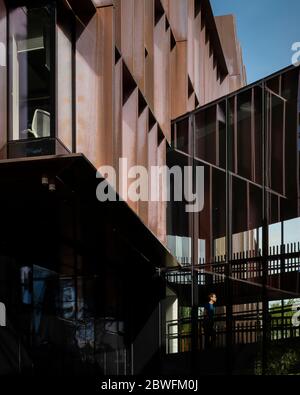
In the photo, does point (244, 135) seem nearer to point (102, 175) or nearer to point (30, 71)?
point (102, 175)

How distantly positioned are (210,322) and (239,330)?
3.47 ft

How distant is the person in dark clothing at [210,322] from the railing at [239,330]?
129mm

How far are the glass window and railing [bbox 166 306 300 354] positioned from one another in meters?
7.63

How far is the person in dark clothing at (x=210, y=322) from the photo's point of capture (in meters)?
20.1

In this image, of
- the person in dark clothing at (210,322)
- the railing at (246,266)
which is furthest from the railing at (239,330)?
the railing at (246,266)

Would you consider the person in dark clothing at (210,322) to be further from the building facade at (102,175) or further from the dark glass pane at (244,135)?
the dark glass pane at (244,135)

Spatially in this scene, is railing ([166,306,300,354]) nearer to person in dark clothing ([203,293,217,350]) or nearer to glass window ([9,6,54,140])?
person in dark clothing ([203,293,217,350])

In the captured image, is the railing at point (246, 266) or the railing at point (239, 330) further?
the railing at point (246, 266)

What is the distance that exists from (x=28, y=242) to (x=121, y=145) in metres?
3.02

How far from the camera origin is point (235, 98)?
2095 centimetres

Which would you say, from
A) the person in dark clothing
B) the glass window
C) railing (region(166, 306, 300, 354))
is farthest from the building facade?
the person in dark clothing
